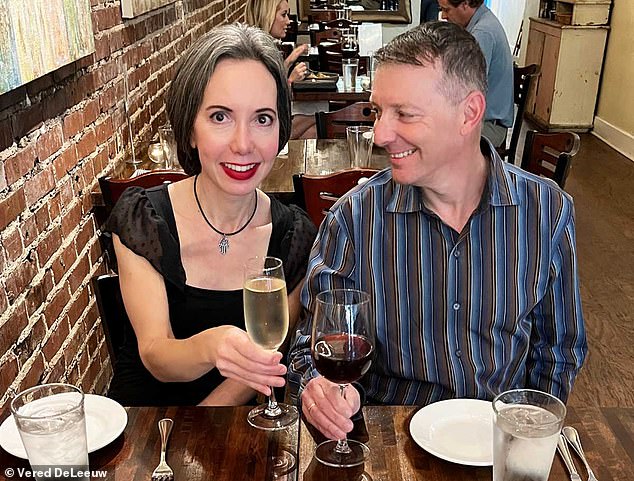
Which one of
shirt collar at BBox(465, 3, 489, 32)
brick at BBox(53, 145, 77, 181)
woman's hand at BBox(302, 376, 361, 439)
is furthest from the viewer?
shirt collar at BBox(465, 3, 489, 32)

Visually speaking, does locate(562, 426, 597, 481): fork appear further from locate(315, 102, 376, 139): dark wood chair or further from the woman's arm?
locate(315, 102, 376, 139): dark wood chair

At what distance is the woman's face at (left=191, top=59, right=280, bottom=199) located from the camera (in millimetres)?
1597

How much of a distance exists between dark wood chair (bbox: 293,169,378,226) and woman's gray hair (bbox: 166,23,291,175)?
2.15 feet

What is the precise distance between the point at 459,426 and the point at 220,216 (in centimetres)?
81

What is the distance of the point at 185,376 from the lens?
1.51m

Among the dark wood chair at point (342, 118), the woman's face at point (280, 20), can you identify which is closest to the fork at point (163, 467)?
the dark wood chair at point (342, 118)

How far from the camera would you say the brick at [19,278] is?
1733mm

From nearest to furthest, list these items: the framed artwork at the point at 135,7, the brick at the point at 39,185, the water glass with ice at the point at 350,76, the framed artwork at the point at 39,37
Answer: the framed artwork at the point at 39,37, the brick at the point at 39,185, the framed artwork at the point at 135,7, the water glass with ice at the point at 350,76

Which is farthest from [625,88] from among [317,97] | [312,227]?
[312,227]

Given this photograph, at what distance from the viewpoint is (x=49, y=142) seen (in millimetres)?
2023

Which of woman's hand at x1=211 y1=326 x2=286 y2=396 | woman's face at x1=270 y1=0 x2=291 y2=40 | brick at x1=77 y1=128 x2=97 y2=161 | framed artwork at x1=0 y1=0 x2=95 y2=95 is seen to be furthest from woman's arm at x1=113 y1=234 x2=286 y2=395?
woman's face at x1=270 y1=0 x2=291 y2=40

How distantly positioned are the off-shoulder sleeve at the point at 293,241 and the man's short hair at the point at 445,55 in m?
0.47

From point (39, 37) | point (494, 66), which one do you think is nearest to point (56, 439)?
point (39, 37)

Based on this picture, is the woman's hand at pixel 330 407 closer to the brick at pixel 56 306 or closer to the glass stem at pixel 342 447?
the glass stem at pixel 342 447
